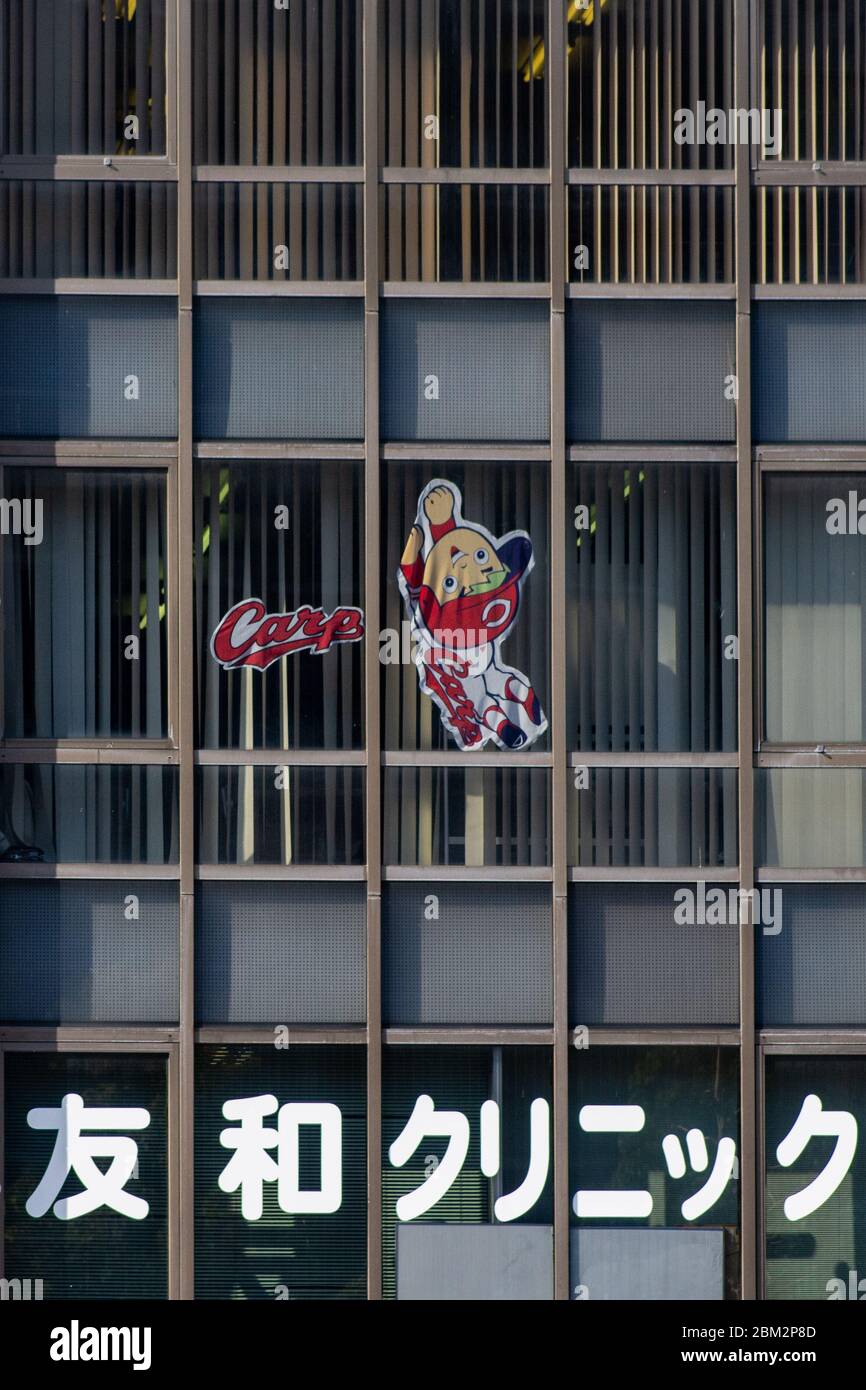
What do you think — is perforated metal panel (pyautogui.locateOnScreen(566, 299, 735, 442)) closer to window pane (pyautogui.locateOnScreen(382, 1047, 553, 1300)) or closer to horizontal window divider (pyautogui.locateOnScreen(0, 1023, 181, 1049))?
window pane (pyautogui.locateOnScreen(382, 1047, 553, 1300))

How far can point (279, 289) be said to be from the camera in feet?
35.5

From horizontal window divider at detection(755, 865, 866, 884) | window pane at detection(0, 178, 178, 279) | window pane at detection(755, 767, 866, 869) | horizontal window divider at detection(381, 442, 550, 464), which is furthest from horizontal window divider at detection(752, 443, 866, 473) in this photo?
window pane at detection(0, 178, 178, 279)

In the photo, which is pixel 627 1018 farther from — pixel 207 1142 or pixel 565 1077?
pixel 207 1142

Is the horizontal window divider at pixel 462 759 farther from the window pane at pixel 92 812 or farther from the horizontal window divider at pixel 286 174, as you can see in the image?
the horizontal window divider at pixel 286 174

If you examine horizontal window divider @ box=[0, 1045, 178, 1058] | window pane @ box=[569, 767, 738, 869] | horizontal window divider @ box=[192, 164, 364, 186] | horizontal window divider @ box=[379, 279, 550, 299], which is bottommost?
horizontal window divider @ box=[0, 1045, 178, 1058]

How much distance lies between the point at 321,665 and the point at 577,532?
2.03m

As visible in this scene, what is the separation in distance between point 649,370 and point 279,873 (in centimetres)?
435

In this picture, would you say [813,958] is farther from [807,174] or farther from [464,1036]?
[807,174]

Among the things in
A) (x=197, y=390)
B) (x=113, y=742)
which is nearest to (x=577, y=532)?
(x=197, y=390)

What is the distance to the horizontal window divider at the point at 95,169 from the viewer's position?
10.9 meters

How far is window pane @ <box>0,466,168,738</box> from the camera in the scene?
35.9 feet

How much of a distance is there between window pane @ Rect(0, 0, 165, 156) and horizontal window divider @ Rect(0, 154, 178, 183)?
108 mm

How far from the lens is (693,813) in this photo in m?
10.9

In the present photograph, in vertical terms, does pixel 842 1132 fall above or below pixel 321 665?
below
